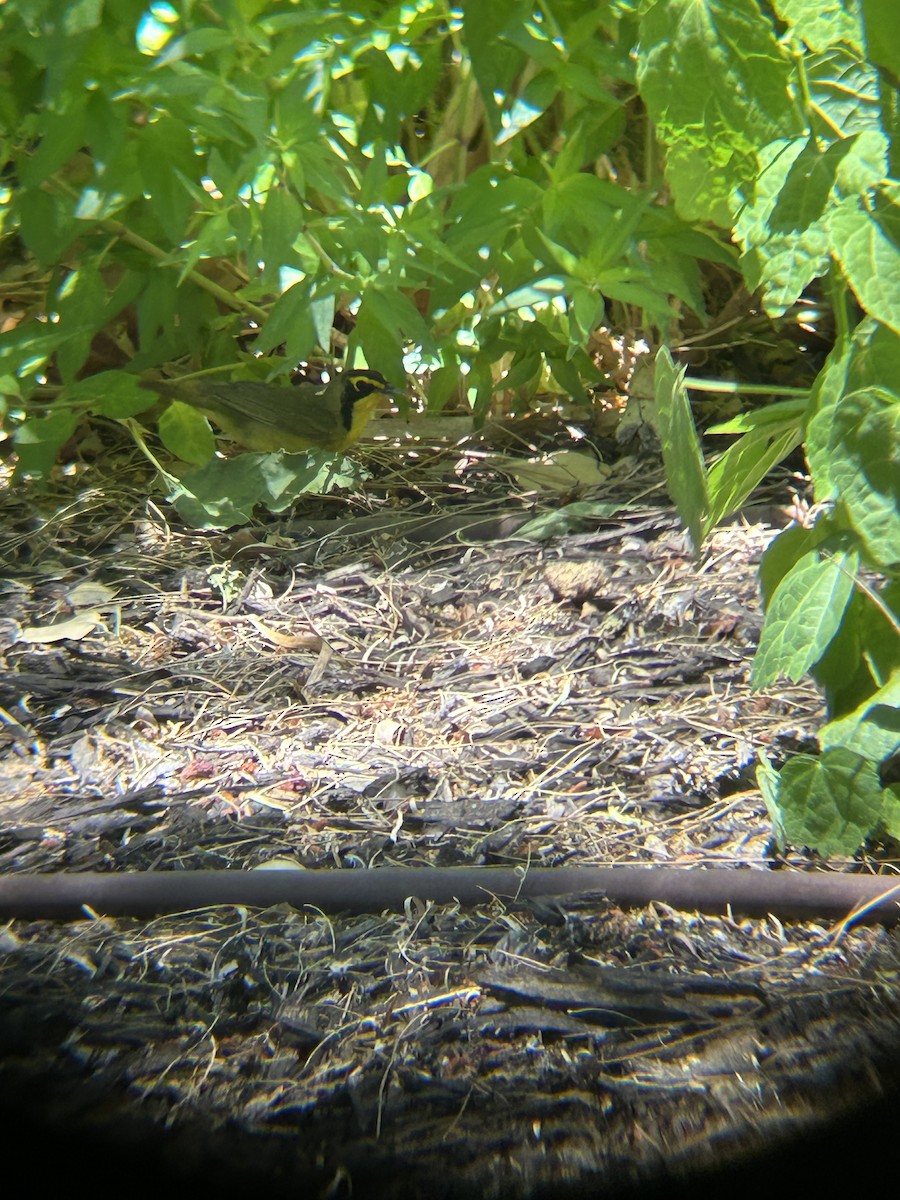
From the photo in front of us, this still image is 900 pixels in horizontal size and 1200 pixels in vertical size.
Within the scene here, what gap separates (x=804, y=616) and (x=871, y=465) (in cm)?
23

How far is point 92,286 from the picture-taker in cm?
275

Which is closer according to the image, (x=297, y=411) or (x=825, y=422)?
(x=825, y=422)

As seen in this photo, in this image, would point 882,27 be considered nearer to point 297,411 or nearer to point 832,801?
point 832,801

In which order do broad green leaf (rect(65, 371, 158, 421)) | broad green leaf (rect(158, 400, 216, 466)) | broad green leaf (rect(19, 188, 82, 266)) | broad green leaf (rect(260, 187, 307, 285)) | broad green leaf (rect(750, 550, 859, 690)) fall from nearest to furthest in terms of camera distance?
1. broad green leaf (rect(750, 550, 859, 690))
2. broad green leaf (rect(260, 187, 307, 285))
3. broad green leaf (rect(19, 188, 82, 266))
4. broad green leaf (rect(65, 371, 158, 421))
5. broad green leaf (rect(158, 400, 216, 466))

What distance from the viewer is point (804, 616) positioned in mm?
1467

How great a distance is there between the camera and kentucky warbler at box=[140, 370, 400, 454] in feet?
11.3

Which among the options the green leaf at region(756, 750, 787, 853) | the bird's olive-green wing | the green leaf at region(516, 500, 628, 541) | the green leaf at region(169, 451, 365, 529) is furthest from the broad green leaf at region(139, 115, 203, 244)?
the green leaf at region(756, 750, 787, 853)

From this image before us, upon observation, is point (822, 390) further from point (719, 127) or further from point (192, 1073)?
point (192, 1073)

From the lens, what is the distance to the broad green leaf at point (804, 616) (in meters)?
1.44

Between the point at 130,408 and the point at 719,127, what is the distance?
190 cm

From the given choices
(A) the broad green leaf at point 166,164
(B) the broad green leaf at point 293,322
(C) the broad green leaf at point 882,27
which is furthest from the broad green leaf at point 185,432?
(C) the broad green leaf at point 882,27

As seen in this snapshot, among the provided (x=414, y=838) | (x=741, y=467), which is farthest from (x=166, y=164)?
(x=414, y=838)

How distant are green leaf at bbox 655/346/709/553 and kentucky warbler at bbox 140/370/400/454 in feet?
6.26

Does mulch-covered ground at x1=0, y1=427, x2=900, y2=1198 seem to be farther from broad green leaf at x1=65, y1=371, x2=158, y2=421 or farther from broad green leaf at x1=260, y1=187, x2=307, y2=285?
broad green leaf at x1=260, y1=187, x2=307, y2=285
